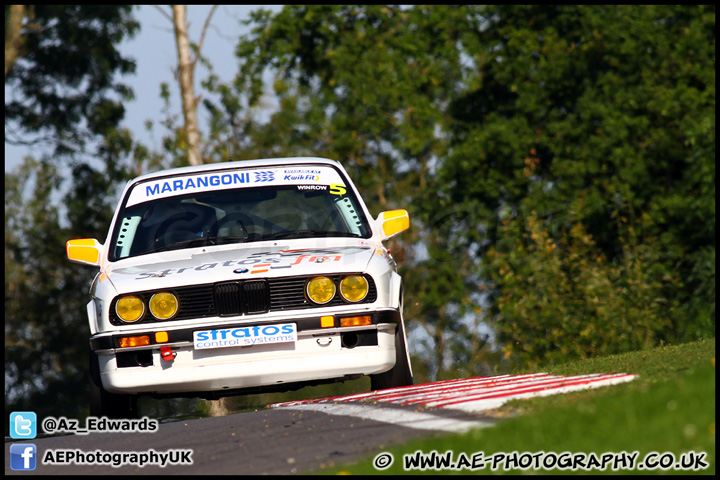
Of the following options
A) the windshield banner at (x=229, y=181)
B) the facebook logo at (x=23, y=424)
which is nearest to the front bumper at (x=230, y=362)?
the facebook logo at (x=23, y=424)

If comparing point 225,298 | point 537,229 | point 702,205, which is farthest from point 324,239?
point 702,205

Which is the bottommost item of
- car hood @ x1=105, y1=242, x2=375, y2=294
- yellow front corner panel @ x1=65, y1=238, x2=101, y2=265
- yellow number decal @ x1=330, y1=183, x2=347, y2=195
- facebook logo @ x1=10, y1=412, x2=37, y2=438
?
facebook logo @ x1=10, y1=412, x2=37, y2=438

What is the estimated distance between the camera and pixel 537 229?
14.9m

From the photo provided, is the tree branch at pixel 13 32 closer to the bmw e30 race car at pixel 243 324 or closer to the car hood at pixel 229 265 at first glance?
the car hood at pixel 229 265

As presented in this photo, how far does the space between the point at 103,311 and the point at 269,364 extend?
1.21 metres

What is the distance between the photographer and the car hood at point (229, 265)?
7500 mm

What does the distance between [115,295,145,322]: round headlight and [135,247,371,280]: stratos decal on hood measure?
0.67ft

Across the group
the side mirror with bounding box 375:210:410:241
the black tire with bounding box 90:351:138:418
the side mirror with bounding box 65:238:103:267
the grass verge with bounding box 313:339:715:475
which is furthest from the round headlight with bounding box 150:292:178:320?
the grass verge with bounding box 313:339:715:475

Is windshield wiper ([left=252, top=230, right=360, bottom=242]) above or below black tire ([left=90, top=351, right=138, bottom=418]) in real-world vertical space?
above

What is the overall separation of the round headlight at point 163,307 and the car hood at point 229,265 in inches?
3.4

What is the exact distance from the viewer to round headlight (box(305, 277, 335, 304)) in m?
7.53

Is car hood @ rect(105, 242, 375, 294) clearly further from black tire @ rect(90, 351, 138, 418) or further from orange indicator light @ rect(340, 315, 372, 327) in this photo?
black tire @ rect(90, 351, 138, 418)

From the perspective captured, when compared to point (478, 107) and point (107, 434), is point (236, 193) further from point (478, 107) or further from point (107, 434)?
point (478, 107)

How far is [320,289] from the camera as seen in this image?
7.54 meters
